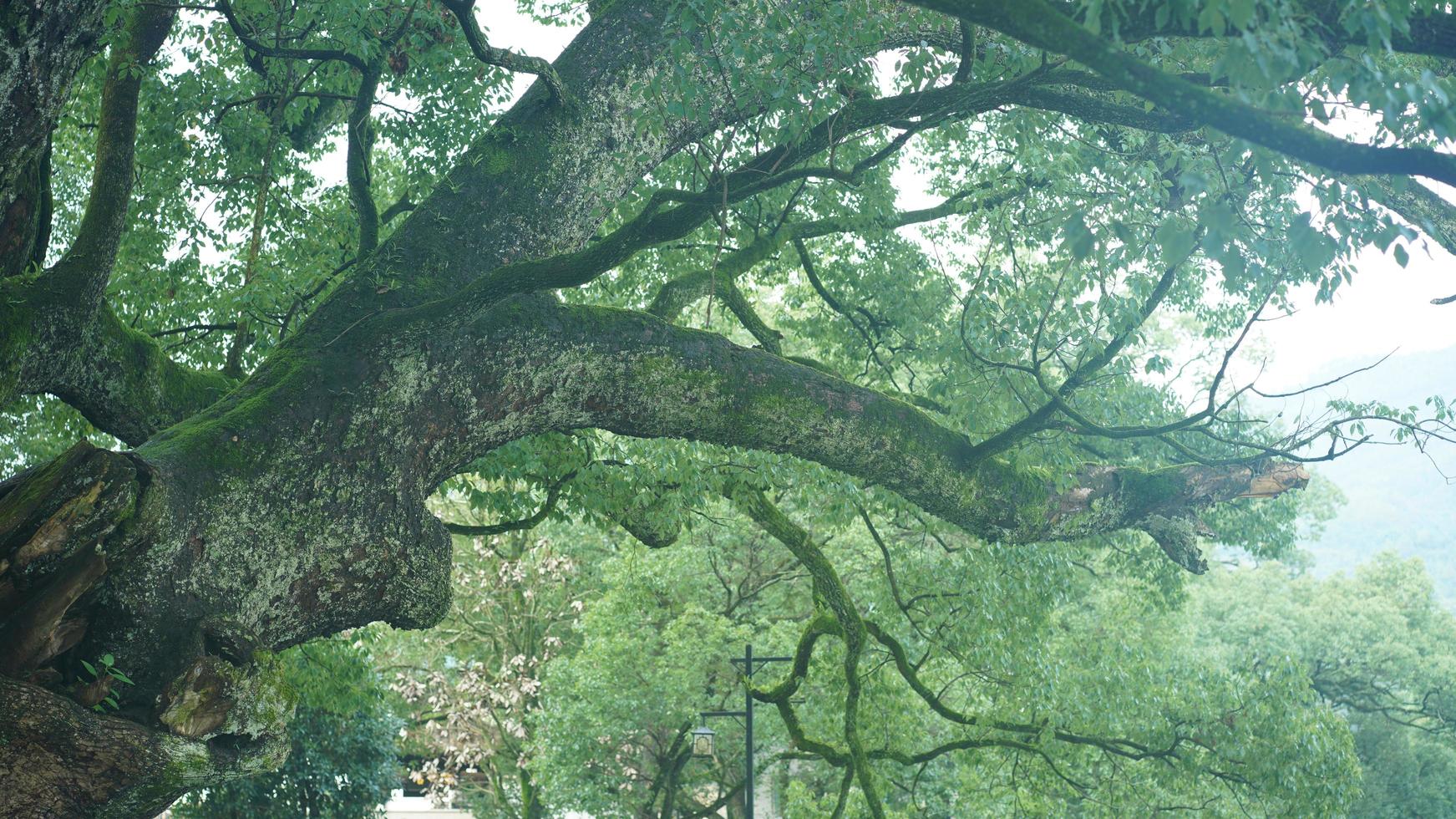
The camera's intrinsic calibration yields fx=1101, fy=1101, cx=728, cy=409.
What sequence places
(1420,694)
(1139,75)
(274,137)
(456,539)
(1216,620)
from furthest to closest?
1. (1216,620)
2. (456,539)
3. (1420,694)
4. (274,137)
5. (1139,75)

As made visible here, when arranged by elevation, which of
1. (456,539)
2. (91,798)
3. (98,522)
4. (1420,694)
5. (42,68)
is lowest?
(91,798)

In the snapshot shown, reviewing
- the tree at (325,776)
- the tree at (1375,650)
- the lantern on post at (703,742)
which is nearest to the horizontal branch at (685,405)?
the lantern on post at (703,742)

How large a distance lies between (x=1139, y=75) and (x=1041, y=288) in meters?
5.29

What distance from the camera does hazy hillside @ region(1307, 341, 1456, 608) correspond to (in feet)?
289

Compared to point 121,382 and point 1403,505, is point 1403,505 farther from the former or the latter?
point 121,382

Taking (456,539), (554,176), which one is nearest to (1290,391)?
(554,176)

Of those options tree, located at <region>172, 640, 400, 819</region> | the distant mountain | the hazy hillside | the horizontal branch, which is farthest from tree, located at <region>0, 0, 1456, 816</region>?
the hazy hillside

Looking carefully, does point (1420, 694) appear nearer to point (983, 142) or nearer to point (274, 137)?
point (983, 142)

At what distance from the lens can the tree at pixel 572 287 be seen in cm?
390

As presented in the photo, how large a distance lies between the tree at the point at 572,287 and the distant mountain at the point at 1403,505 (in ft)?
265

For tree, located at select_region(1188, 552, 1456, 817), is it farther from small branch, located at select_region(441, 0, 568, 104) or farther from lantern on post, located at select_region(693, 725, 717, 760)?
small branch, located at select_region(441, 0, 568, 104)

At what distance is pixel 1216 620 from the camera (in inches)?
1094

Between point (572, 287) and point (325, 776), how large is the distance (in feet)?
41.2

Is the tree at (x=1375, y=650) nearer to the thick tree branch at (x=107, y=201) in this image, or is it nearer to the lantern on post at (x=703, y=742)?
the lantern on post at (x=703, y=742)
